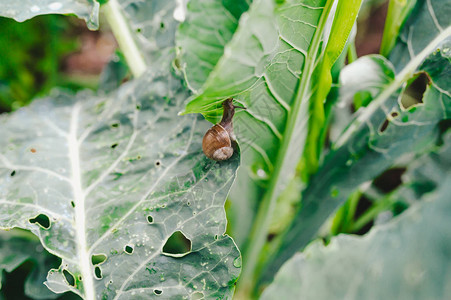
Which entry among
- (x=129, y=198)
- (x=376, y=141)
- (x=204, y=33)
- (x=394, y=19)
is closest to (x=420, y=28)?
(x=394, y=19)

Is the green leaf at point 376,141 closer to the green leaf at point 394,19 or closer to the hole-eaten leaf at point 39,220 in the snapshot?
the green leaf at point 394,19

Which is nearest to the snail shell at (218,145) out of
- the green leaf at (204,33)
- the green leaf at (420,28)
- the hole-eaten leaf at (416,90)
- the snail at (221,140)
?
the snail at (221,140)

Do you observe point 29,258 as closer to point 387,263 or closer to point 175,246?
point 175,246

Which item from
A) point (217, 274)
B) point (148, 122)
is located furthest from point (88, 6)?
point (217, 274)

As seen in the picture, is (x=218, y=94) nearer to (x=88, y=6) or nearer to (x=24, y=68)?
(x=88, y=6)

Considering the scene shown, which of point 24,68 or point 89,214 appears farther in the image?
point 24,68

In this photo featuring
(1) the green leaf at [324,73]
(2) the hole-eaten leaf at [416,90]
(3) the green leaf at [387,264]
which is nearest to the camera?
A: (3) the green leaf at [387,264]
